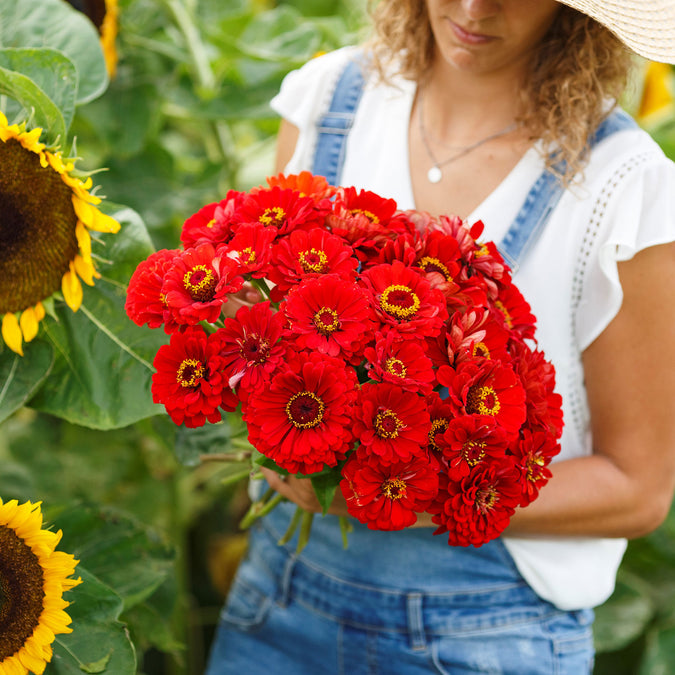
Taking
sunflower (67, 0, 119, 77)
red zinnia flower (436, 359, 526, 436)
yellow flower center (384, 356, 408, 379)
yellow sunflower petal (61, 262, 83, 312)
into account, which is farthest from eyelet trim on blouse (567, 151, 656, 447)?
sunflower (67, 0, 119, 77)

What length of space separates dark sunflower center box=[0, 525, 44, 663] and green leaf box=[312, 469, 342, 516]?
0.31 m

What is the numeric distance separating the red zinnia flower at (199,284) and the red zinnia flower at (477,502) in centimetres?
29

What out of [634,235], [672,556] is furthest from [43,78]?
[672,556]

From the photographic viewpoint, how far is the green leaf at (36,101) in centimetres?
87

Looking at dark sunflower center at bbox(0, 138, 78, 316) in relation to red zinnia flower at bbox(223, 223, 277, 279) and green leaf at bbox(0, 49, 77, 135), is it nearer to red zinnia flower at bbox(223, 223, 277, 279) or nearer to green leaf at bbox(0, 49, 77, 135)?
green leaf at bbox(0, 49, 77, 135)

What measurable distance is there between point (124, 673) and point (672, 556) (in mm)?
1581

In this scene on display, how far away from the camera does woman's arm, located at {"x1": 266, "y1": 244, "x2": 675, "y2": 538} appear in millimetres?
1037

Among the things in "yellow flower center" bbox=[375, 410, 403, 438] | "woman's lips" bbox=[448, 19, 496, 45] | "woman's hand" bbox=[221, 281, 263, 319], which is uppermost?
"woman's lips" bbox=[448, 19, 496, 45]

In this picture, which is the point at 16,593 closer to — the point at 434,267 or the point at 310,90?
the point at 434,267

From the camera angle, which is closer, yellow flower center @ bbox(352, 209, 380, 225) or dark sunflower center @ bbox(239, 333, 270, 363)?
dark sunflower center @ bbox(239, 333, 270, 363)

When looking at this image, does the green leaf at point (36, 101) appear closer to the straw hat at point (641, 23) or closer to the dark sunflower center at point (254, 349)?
the dark sunflower center at point (254, 349)

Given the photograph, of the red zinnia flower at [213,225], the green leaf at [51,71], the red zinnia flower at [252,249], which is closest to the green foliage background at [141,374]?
the green leaf at [51,71]

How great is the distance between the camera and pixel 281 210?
0.87m

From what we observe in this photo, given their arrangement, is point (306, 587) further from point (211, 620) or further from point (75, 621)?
point (211, 620)
